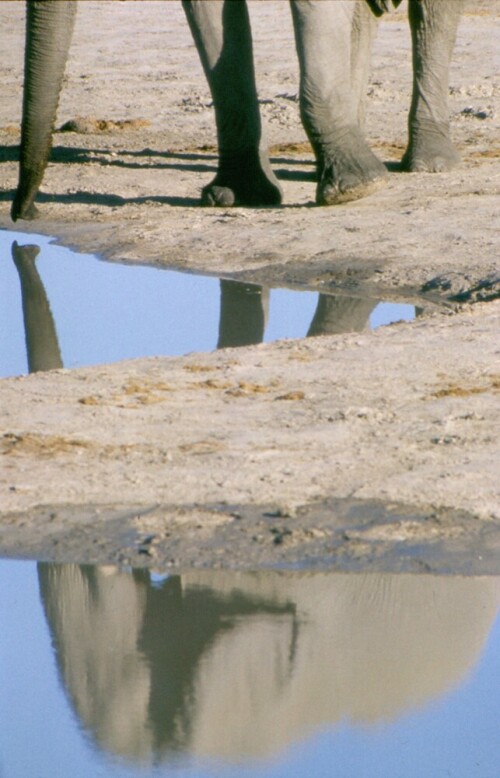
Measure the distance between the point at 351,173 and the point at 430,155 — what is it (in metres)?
1.24

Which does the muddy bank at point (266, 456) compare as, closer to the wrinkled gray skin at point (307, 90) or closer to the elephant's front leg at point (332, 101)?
the wrinkled gray skin at point (307, 90)

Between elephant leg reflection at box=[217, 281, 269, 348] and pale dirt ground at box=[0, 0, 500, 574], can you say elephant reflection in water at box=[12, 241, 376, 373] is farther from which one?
pale dirt ground at box=[0, 0, 500, 574]

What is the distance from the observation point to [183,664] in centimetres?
271

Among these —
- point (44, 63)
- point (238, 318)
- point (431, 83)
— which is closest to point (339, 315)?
point (238, 318)

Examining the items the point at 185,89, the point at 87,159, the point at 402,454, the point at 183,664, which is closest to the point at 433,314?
the point at 402,454

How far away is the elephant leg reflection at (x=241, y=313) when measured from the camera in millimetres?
5082

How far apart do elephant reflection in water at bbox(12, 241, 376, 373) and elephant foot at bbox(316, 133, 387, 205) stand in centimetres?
83

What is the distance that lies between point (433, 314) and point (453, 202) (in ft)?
5.18

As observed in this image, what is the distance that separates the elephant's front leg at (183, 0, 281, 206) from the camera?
21.8 feet

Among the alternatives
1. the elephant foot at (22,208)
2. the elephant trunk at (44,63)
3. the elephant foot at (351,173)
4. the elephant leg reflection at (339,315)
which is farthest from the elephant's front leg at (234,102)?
the elephant leg reflection at (339,315)

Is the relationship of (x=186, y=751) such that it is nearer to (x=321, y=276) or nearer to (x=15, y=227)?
(x=321, y=276)

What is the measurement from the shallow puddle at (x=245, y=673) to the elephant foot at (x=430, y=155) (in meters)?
4.66

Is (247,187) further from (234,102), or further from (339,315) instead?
(339,315)

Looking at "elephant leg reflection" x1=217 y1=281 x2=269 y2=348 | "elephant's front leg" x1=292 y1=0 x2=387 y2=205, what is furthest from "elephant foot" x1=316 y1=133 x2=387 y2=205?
"elephant leg reflection" x1=217 y1=281 x2=269 y2=348
